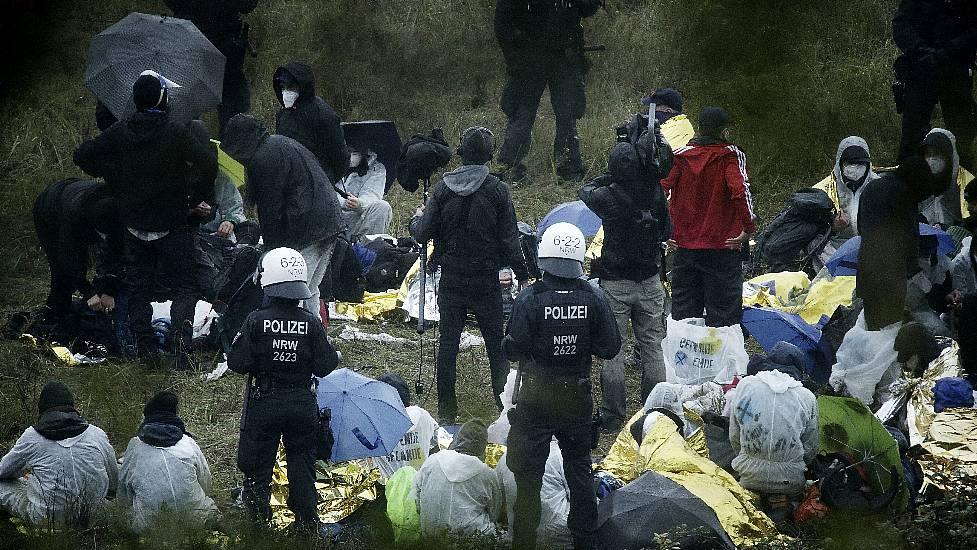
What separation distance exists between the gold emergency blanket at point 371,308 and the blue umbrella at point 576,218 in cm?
151

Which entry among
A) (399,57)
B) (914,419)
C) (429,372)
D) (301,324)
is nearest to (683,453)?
(914,419)

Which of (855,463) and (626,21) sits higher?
(626,21)

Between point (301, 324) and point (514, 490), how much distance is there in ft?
4.32

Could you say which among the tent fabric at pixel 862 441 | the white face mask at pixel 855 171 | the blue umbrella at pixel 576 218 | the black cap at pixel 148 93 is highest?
the black cap at pixel 148 93

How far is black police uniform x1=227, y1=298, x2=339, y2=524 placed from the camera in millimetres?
5504

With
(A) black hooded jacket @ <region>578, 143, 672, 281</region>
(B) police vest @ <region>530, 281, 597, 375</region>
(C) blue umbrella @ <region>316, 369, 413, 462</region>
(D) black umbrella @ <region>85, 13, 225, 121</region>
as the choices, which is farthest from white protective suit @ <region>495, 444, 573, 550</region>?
(D) black umbrella @ <region>85, 13, 225, 121</region>

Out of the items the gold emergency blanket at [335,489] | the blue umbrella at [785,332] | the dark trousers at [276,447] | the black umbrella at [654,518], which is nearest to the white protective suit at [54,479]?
the dark trousers at [276,447]

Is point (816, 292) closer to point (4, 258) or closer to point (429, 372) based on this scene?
point (429, 372)

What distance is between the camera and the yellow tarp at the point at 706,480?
18.6 ft

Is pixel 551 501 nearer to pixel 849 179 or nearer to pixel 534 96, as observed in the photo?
pixel 849 179

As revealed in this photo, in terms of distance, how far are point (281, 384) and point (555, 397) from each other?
1.33 metres

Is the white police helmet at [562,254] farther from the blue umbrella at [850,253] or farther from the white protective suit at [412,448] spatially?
the blue umbrella at [850,253]

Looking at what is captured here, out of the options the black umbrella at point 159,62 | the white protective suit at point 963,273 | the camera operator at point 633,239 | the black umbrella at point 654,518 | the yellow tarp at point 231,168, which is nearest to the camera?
the black umbrella at point 654,518

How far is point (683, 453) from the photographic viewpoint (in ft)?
19.8
